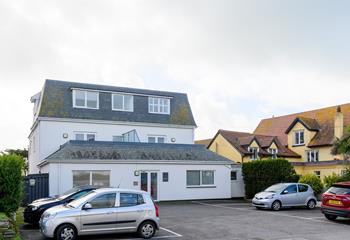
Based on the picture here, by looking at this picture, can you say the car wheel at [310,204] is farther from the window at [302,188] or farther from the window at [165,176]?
the window at [165,176]

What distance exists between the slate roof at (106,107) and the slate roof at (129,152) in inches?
175

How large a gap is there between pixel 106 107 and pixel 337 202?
66.3 feet

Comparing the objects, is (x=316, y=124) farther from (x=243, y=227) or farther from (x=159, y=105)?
(x=243, y=227)

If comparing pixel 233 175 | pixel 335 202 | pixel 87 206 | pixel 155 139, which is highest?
pixel 155 139

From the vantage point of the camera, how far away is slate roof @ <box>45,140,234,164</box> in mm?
25406

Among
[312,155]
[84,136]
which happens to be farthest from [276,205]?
[312,155]

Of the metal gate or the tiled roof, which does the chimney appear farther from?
the metal gate

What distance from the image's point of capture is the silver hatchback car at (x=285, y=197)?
22578mm

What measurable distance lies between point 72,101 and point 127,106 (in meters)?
4.64

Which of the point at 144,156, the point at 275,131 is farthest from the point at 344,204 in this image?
the point at 275,131

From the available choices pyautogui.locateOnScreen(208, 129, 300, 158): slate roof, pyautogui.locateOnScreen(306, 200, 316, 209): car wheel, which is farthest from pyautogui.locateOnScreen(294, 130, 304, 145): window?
pyautogui.locateOnScreen(306, 200, 316, 209): car wheel

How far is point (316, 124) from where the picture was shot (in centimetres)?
4450

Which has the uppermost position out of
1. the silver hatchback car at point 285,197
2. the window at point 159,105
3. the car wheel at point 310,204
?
the window at point 159,105

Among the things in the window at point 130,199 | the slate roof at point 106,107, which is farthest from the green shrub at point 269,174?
the window at point 130,199
